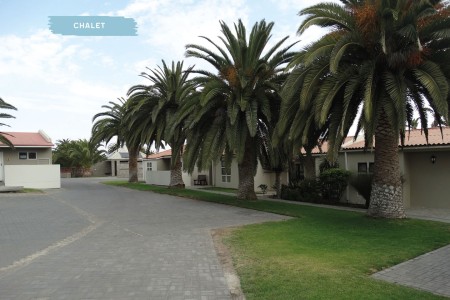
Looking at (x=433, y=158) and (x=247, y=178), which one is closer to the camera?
(x=433, y=158)

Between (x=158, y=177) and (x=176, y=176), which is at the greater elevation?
(x=176, y=176)

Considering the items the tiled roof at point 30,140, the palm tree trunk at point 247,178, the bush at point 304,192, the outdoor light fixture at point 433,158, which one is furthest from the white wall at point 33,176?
the outdoor light fixture at point 433,158

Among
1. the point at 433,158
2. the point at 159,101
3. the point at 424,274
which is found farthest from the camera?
the point at 159,101

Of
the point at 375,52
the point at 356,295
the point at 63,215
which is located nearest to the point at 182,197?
the point at 63,215

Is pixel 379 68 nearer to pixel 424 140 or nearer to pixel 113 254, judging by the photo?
pixel 424 140

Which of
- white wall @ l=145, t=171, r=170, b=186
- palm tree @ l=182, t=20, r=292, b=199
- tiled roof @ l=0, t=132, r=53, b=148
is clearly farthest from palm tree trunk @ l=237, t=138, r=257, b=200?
tiled roof @ l=0, t=132, r=53, b=148

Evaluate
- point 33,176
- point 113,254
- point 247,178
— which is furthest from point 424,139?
point 33,176

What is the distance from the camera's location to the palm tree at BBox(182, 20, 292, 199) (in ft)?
55.6

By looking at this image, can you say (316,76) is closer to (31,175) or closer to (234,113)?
(234,113)

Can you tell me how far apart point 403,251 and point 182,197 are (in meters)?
15.1

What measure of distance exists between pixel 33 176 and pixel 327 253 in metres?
27.7

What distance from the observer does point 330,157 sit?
11.3 meters

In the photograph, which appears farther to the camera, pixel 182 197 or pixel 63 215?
pixel 182 197

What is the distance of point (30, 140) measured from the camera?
118 ft
